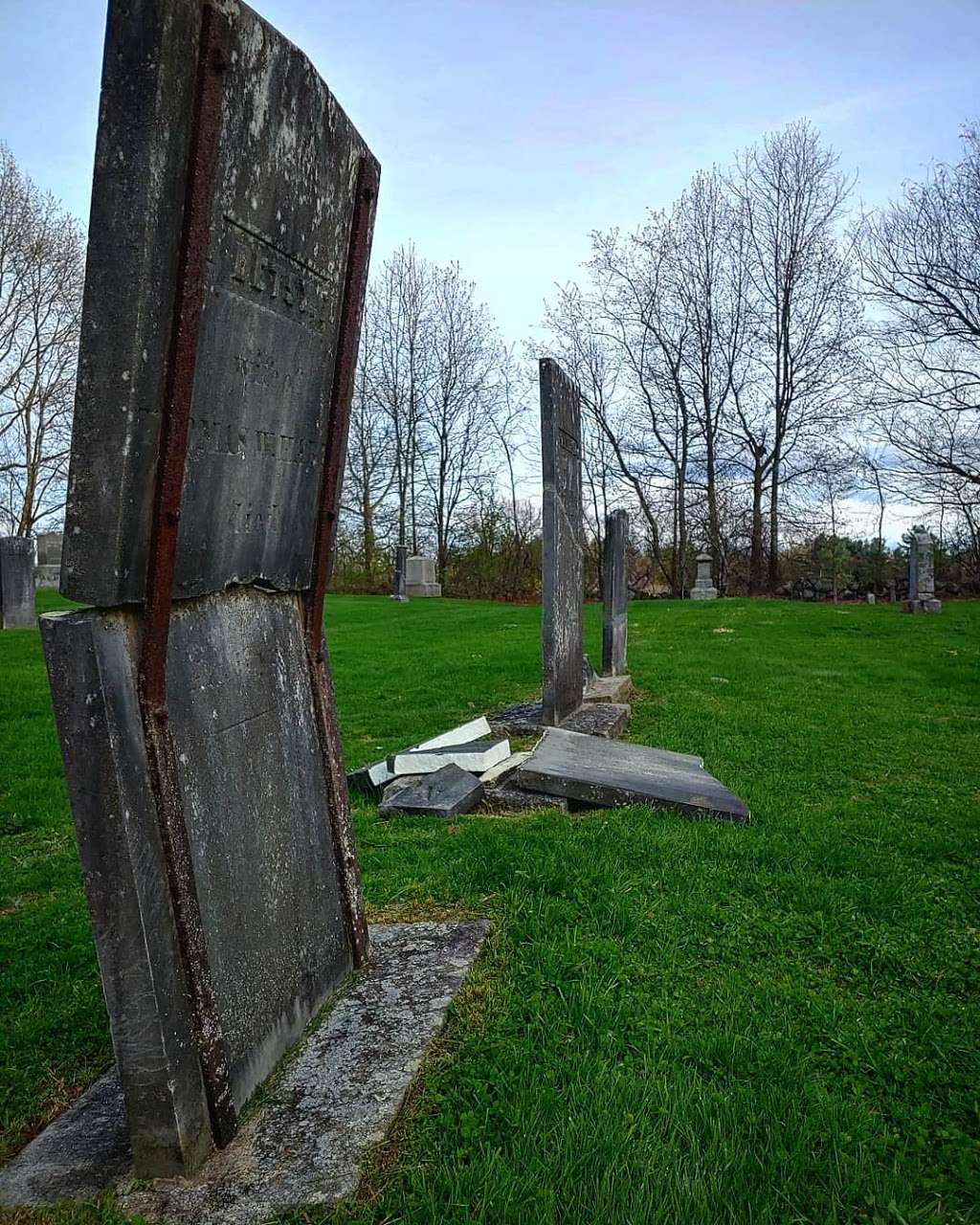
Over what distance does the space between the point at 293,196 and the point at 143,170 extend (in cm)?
63

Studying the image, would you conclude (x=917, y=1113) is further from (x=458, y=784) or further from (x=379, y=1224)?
(x=458, y=784)

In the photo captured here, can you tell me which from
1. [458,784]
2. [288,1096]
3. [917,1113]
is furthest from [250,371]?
[458,784]

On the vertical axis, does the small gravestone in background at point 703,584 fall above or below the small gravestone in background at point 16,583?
above

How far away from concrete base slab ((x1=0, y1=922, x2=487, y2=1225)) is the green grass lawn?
0.07 metres

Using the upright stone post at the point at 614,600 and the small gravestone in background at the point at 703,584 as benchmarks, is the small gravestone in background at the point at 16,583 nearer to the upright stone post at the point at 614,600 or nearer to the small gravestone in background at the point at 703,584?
the upright stone post at the point at 614,600

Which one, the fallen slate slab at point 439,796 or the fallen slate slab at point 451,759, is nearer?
the fallen slate slab at point 439,796

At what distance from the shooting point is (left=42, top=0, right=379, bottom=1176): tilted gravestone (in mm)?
1717

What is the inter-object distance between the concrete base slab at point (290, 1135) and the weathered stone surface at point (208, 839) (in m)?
0.07

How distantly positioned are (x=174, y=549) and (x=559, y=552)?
4.73m

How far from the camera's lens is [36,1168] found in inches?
A: 73.5

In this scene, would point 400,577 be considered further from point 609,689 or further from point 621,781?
point 621,781

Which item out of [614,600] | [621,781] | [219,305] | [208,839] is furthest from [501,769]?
[614,600]

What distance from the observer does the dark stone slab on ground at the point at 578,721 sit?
643cm

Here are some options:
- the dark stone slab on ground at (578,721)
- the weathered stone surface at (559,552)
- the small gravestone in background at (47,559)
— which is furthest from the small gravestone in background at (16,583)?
the weathered stone surface at (559,552)
